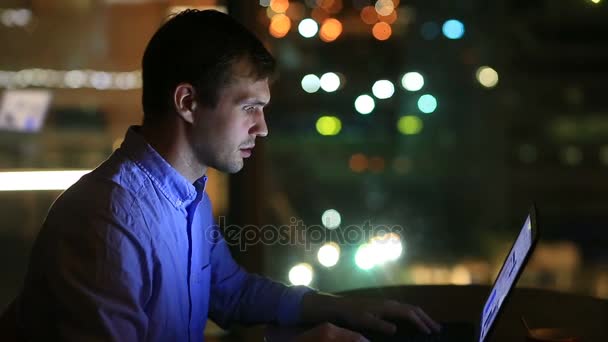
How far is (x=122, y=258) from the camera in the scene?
1.15 metres

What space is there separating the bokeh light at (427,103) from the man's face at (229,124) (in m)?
2.78

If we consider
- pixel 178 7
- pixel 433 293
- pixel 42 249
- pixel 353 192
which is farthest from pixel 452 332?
pixel 353 192

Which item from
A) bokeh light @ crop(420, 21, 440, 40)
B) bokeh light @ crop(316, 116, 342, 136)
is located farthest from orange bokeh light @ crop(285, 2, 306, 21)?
bokeh light @ crop(316, 116, 342, 136)

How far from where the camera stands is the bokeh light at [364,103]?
3605 mm

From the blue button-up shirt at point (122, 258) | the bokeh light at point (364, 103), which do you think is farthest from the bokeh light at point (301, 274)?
the blue button-up shirt at point (122, 258)

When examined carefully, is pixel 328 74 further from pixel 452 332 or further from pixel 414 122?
pixel 452 332

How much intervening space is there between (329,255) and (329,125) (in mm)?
1055

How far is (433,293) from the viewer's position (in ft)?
5.73

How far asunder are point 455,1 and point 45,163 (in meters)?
2.06

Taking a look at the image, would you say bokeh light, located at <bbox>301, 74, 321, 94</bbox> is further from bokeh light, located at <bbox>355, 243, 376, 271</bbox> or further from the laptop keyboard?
the laptop keyboard

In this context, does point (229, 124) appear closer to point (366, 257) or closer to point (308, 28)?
point (366, 257)

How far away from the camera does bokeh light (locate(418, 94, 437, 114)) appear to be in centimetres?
411

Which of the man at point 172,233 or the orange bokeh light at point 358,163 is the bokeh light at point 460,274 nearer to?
the orange bokeh light at point 358,163

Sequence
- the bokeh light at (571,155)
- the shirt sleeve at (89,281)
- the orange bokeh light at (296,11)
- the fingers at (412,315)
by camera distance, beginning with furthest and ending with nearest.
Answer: the bokeh light at (571,155), the orange bokeh light at (296,11), the fingers at (412,315), the shirt sleeve at (89,281)
